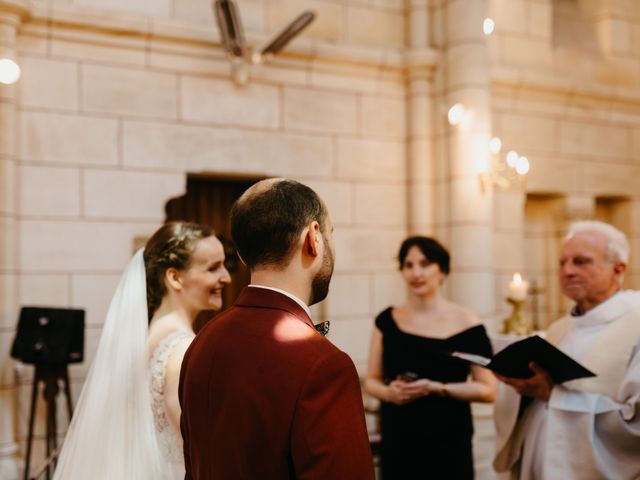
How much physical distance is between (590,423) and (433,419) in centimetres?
83

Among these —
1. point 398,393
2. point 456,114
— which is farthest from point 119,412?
point 456,114

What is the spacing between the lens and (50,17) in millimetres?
4758

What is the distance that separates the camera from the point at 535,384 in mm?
2715

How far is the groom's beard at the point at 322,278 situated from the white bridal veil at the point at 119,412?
120 cm

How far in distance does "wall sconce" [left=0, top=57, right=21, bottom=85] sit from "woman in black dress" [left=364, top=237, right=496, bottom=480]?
9.64ft

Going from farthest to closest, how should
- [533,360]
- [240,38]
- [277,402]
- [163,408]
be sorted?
[240,38] → [533,360] → [163,408] → [277,402]

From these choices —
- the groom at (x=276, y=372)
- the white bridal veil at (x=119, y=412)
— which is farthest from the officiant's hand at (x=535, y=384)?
the groom at (x=276, y=372)

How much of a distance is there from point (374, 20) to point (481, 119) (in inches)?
53.3

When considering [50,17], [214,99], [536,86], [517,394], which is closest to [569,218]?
[536,86]

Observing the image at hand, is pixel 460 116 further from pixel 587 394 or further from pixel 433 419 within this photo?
pixel 587 394

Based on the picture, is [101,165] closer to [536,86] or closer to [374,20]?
[374,20]

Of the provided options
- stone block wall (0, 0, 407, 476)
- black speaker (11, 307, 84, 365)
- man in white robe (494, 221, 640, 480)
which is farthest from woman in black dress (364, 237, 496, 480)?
stone block wall (0, 0, 407, 476)

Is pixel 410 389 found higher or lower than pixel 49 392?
higher

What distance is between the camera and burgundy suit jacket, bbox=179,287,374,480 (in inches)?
50.4
